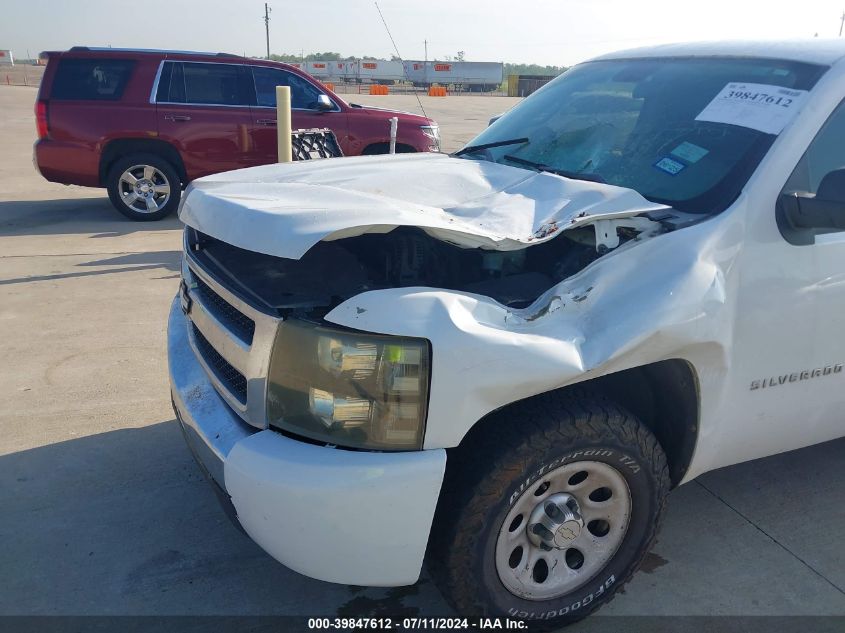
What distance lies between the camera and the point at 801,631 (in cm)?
256

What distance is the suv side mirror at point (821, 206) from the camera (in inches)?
95.0

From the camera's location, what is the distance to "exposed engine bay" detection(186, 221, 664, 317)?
2449 millimetres

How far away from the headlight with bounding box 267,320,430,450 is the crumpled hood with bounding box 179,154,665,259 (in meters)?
0.26

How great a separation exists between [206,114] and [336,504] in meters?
8.13

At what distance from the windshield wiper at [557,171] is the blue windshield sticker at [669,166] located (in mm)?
216

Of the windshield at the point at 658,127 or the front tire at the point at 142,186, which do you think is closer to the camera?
the windshield at the point at 658,127

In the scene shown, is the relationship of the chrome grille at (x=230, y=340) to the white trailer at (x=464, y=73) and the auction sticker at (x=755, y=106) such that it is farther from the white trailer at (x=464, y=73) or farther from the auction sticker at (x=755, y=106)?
the white trailer at (x=464, y=73)

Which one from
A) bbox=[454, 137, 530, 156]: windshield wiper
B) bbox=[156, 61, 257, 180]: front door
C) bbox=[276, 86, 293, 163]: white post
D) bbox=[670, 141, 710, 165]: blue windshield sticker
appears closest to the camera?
bbox=[670, 141, 710, 165]: blue windshield sticker

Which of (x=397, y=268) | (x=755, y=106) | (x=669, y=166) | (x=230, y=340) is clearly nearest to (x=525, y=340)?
(x=397, y=268)

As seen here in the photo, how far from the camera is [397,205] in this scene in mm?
2443

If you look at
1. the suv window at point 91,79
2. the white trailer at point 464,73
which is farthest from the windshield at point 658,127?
the white trailer at point 464,73

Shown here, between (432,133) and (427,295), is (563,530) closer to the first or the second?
(427,295)

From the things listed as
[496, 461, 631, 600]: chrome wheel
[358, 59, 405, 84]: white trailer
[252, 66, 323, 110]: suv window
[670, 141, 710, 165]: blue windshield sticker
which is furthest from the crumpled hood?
[358, 59, 405, 84]: white trailer

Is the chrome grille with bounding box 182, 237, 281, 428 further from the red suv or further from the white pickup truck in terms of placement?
the red suv
